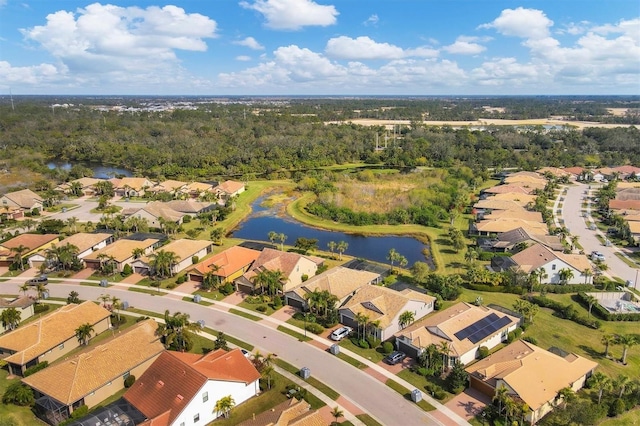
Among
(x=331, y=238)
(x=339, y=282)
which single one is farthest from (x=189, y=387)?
(x=331, y=238)

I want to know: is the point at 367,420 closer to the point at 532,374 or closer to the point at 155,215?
the point at 532,374

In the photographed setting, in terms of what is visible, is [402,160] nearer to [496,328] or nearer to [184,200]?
[184,200]

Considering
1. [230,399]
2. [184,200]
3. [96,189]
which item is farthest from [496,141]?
[230,399]

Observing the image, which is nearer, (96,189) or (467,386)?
(467,386)

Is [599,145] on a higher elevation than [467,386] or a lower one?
higher

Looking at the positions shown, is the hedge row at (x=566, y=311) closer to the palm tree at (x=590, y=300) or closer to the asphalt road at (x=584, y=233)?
the palm tree at (x=590, y=300)

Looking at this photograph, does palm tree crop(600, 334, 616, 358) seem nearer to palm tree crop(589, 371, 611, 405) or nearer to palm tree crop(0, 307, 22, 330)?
palm tree crop(589, 371, 611, 405)

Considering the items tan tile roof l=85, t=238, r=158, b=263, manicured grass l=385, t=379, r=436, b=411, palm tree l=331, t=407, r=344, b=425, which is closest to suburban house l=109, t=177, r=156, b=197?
tan tile roof l=85, t=238, r=158, b=263
